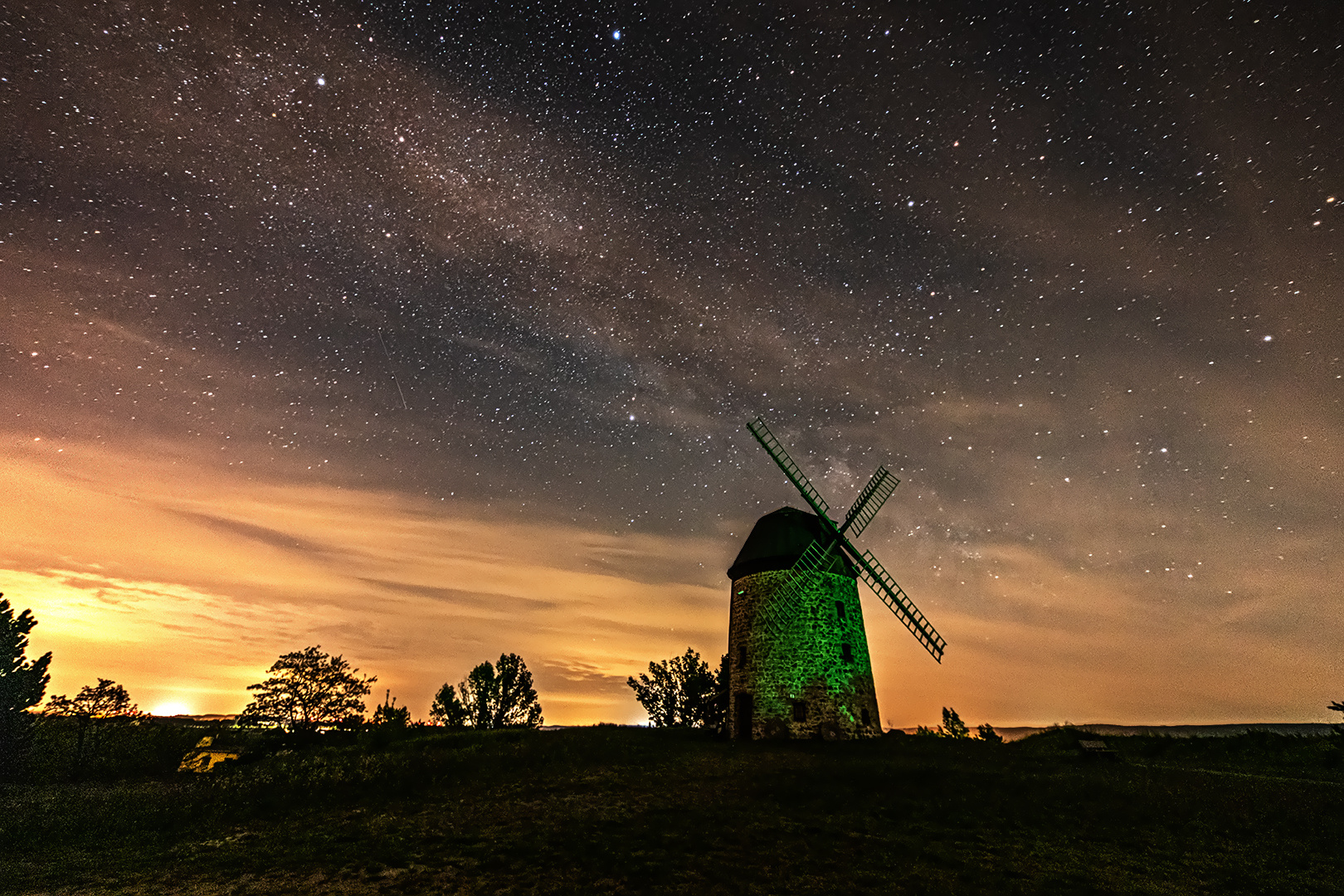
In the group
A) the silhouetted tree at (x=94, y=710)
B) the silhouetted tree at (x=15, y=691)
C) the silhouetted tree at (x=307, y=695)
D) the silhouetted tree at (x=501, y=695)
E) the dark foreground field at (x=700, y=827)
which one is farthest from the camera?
the silhouetted tree at (x=501, y=695)

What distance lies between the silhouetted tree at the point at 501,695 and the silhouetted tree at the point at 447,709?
30 centimetres

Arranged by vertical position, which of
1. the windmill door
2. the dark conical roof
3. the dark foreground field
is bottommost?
the dark foreground field

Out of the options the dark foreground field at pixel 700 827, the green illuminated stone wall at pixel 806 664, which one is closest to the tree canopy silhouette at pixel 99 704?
the dark foreground field at pixel 700 827

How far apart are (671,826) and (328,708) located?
130ft

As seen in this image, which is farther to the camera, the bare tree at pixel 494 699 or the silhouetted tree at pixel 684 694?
the bare tree at pixel 494 699

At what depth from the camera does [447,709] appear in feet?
205

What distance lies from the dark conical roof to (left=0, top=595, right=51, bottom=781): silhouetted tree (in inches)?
1160

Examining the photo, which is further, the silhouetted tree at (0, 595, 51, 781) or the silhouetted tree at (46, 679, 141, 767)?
the silhouetted tree at (46, 679, 141, 767)

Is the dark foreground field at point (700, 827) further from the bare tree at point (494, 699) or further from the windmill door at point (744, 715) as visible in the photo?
the bare tree at point (494, 699)

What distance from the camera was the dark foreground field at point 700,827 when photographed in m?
9.52

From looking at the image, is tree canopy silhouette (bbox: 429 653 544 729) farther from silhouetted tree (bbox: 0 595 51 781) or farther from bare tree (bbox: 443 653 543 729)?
silhouetted tree (bbox: 0 595 51 781)

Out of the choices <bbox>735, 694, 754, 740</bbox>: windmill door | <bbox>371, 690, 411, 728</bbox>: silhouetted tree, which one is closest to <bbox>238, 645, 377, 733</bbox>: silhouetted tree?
<bbox>371, 690, 411, 728</bbox>: silhouetted tree

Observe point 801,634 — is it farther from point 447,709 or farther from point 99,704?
point 447,709

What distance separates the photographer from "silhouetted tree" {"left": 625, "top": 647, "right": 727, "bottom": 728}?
139ft
